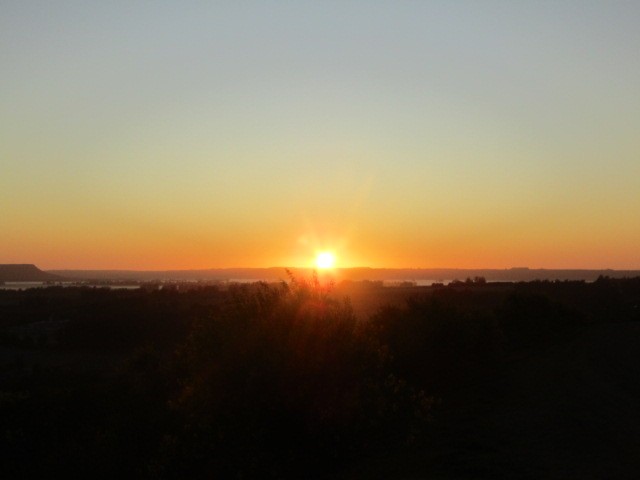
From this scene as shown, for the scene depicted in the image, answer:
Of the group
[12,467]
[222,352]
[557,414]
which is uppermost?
[222,352]

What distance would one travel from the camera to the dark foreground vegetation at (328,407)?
14.3 meters

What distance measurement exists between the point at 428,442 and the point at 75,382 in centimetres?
1482

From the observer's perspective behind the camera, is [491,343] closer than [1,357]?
Yes

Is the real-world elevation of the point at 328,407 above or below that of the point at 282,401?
below

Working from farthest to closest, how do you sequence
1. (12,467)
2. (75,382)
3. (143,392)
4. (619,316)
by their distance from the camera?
(619,316), (75,382), (143,392), (12,467)

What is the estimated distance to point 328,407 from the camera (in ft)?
A: 47.8

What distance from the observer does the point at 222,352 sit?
14945 mm

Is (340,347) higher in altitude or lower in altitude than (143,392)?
higher

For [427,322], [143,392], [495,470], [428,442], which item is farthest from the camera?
[427,322]

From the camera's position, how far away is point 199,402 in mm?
14664

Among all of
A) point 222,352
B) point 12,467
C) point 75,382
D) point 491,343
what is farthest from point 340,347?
Result: point 75,382

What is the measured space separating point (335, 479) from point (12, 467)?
8.03 m

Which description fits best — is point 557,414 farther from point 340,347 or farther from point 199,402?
point 199,402

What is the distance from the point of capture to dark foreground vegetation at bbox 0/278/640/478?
1432cm
